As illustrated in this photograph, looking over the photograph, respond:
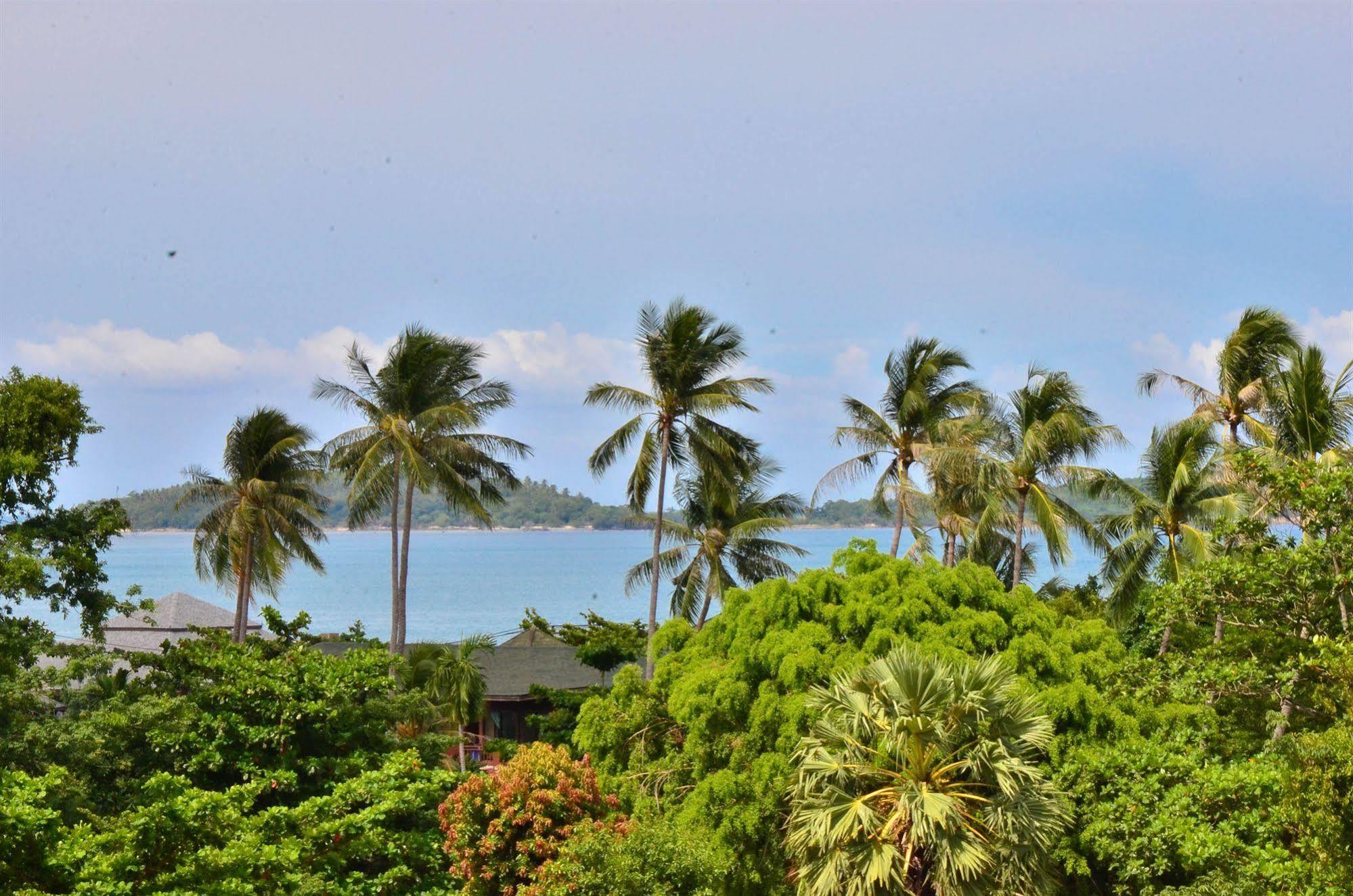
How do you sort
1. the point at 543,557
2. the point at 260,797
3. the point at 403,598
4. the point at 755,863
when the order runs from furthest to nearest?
the point at 543,557 < the point at 403,598 < the point at 755,863 < the point at 260,797

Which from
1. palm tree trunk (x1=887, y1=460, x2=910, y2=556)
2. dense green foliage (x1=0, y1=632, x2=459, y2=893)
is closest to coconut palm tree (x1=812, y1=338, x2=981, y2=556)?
palm tree trunk (x1=887, y1=460, x2=910, y2=556)

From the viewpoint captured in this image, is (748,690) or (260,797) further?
(748,690)

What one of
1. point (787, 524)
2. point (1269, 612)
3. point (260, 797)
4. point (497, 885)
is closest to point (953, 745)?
point (1269, 612)

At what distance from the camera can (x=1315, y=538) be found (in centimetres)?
1360

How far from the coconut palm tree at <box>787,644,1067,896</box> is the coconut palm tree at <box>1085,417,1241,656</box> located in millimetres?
8727

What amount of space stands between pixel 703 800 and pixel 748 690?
1.76 metres

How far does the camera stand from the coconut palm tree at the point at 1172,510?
70.9 feet

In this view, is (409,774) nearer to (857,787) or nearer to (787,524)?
(857,787)

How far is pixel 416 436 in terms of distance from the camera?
26922 millimetres

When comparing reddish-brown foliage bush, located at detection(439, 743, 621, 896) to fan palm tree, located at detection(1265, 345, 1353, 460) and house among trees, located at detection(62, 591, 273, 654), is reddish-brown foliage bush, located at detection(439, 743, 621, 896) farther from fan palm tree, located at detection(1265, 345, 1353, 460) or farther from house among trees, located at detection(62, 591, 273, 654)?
house among trees, located at detection(62, 591, 273, 654)

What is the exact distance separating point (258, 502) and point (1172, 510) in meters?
22.4

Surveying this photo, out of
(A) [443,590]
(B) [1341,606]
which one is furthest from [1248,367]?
(A) [443,590]

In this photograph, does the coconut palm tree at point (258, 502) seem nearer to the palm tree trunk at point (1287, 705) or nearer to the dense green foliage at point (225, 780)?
the dense green foliage at point (225, 780)

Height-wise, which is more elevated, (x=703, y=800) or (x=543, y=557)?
(x=543, y=557)
